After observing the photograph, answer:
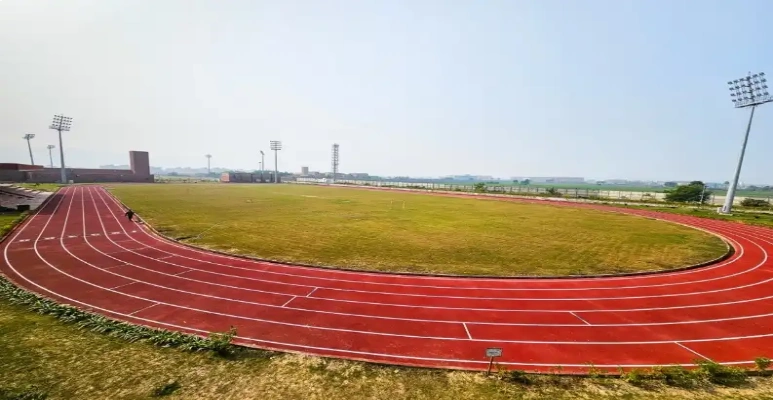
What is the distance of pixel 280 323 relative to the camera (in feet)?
36.0

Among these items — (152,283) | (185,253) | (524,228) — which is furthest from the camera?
(524,228)

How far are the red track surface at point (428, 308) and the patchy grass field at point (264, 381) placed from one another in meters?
0.71

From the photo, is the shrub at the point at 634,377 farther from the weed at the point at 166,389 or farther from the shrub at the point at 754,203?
the shrub at the point at 754,203

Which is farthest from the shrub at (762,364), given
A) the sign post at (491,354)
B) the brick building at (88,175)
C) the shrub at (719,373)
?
the brick building at (88,175)

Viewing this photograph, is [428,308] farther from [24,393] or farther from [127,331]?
[24,393]

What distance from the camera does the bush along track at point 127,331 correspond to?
9.32m

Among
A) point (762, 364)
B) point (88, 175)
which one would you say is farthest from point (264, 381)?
point (88, 175)

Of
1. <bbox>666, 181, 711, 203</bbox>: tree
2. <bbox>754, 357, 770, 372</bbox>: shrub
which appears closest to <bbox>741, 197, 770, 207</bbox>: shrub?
<bbox>666, 181, 711, 203</bbox>: tree

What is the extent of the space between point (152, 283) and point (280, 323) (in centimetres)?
728

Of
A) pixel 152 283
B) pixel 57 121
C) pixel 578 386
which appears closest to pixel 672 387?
pixel 578 386

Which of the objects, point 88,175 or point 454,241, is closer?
point 454,241

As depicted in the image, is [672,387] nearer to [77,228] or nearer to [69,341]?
[69,341]

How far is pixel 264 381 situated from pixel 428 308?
6155 millimetres

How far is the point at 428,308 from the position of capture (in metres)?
12.2
